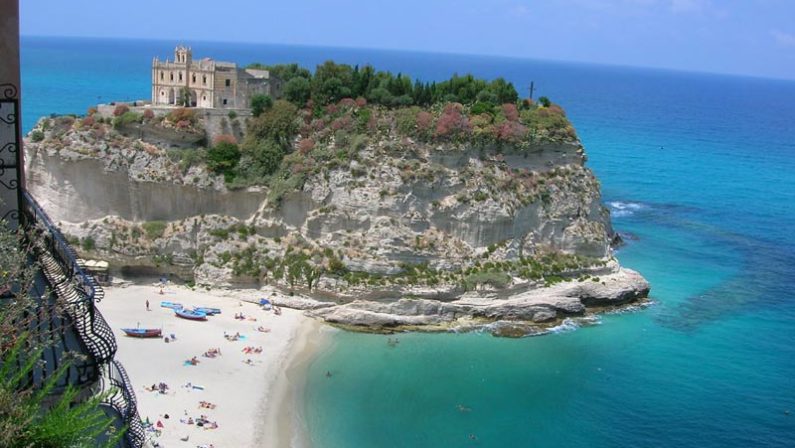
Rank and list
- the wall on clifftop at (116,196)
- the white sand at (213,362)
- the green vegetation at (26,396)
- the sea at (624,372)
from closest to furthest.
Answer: the green vegetation at (26,396), the white sand at (213,362), the sea at (624,372), the wall on clifftop at (116,196)

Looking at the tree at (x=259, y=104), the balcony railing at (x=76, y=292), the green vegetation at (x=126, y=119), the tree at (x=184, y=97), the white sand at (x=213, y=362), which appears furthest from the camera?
the tree at (x=184, y=97)

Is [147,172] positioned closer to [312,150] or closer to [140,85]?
[312,150]

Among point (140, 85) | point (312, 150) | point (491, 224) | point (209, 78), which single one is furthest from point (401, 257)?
point (140, 85)

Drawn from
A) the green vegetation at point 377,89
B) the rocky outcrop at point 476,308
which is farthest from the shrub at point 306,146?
the rocky outcrop at point 476,308

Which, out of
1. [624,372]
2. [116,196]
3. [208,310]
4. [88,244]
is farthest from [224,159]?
[624,372]

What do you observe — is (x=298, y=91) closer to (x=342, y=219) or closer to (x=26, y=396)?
(x=342, y=219)

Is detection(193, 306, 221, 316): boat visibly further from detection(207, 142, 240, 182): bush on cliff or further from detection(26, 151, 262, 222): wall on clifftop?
detection(207, 142, 240, 182): bush on cliff

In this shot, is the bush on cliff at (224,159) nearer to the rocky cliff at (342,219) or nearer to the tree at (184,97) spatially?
the rocky cliff at (342,219)
